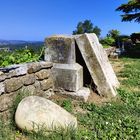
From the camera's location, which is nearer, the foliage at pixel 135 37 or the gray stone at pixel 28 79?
the gray stone at pixel 28 79

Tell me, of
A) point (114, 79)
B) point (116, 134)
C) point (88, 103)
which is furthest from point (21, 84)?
point (114, 79)

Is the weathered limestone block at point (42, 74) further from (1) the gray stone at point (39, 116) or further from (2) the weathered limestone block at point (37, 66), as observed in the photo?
(1) the gray stone at point (39, 116)

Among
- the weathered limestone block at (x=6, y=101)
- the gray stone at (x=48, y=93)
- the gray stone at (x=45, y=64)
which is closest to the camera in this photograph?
the weathered limestone block at (x=6, y=101)

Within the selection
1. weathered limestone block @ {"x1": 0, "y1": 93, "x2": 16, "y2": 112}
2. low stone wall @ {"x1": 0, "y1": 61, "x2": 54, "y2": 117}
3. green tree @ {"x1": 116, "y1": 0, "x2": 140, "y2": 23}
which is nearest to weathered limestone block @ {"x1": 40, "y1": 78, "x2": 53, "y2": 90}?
low stone wall @ {"x1": 0, "y1": 61, "x2": 54, "y2": 117}

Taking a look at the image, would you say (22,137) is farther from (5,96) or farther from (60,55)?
(60,55)

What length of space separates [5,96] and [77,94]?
1600 millimetres

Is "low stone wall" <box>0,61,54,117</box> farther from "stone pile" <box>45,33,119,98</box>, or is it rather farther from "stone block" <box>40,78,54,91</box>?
"stone pile" <box>45,33,119,98</box>

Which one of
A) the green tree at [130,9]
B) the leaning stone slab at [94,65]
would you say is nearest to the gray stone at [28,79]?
the leaning stone slab at [94,65]

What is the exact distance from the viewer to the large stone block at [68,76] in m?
6.32

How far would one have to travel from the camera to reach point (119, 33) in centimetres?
2686

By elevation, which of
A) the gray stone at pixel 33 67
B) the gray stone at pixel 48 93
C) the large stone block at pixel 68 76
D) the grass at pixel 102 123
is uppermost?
the gray stone at pixel 33 67

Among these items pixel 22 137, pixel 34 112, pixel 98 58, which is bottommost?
pixel 22 137

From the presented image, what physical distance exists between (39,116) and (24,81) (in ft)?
3.54

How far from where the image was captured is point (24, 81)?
555 centimetres
